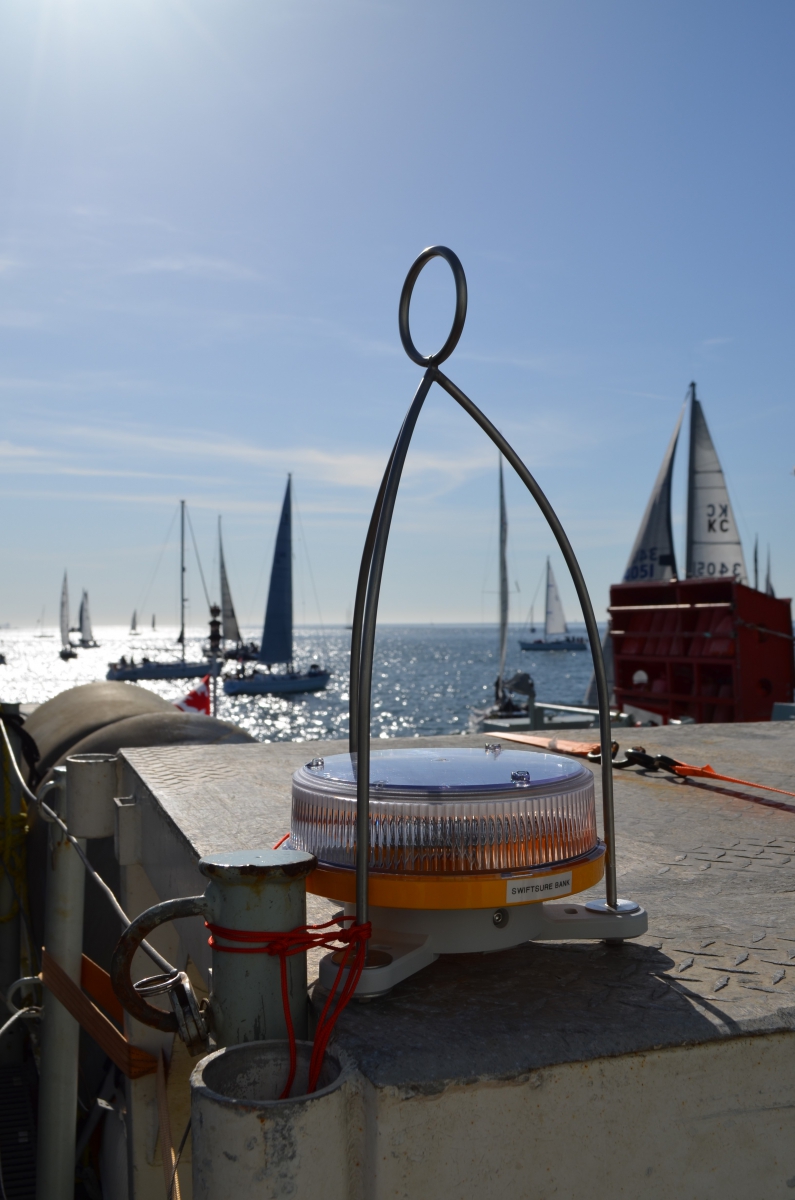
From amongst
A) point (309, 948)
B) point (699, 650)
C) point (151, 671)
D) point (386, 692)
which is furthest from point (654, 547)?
point (386, 692)

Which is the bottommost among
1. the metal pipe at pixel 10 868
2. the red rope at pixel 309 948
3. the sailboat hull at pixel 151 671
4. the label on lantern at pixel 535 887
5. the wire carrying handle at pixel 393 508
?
the sailboat hull at pixel 151 671

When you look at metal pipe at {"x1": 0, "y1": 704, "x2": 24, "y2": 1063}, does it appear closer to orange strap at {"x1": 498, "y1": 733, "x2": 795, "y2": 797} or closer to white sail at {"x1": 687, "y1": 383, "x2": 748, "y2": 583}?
orange strap at {"x1": 498, "y1": 733, "x2": 795, "y2": 797}

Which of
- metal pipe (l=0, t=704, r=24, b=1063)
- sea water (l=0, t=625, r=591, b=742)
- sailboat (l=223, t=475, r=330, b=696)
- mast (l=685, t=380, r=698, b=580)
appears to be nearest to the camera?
A: metal pipe (l=0, t=704, r=24, b=1063)

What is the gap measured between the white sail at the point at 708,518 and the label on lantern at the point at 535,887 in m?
24.2

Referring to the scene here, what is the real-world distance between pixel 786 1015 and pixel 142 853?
3.07 m

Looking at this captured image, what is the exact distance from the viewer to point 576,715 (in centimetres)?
1655

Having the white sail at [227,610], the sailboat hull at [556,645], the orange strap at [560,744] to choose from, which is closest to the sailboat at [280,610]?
the white sail at [227,610]

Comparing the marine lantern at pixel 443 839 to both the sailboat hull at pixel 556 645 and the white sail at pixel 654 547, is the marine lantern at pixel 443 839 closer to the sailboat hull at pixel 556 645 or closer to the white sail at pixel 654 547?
the white sail at pixel 654 547

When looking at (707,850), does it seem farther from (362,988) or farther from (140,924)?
(140,924)

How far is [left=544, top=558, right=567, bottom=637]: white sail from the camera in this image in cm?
10391

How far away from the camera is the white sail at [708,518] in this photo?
25219mm

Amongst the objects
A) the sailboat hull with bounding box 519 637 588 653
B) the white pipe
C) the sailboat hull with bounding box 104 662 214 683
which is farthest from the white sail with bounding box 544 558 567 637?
the white pipe

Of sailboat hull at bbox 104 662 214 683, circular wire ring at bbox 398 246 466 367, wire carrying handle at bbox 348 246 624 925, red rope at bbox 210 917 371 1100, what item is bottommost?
sailboat hull at bbox 104 662 214 683

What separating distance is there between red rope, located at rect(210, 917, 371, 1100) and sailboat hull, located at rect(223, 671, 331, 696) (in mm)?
76936
